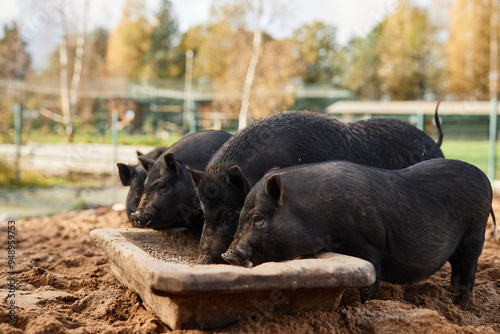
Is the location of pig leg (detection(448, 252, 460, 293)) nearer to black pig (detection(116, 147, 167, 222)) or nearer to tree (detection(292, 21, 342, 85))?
black pig (detection(116, 147, 167, 222))

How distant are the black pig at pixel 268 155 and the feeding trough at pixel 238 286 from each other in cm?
65

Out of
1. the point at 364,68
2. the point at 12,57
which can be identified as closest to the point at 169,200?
the point at 12,57

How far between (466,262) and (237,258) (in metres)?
1.74

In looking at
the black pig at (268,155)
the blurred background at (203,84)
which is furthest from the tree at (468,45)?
the black pig at (268,155)

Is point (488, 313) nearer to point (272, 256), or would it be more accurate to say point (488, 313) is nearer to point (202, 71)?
point (272, 256)

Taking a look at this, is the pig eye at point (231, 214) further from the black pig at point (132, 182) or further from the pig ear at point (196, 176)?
the black pig at point (132, 182)

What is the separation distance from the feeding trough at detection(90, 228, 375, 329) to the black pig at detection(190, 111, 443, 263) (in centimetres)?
65

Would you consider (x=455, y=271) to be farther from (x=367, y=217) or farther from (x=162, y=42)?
(x=162, y=42)

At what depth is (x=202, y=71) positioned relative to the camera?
4488cm

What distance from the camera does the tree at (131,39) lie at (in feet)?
159

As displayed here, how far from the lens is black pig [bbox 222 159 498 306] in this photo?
293cm

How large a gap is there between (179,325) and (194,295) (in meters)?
0.21

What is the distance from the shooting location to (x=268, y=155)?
359 cm

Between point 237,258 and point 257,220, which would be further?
point 257,220
